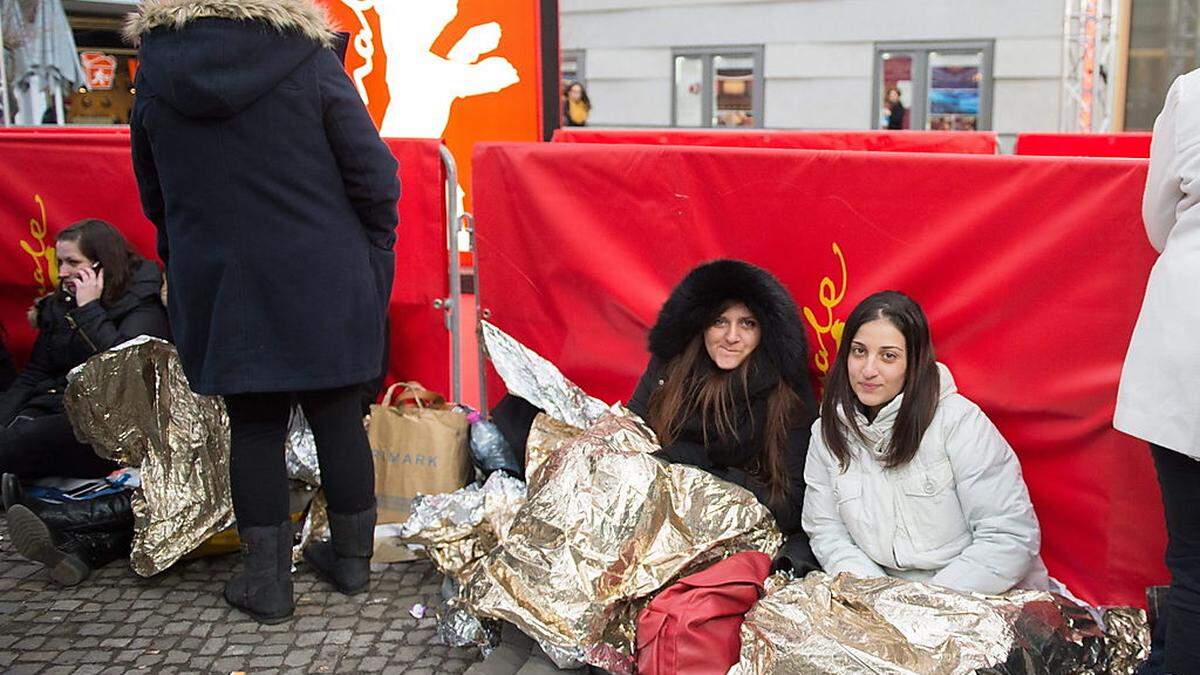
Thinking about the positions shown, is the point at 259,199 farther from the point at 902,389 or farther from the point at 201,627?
the point at 902,389

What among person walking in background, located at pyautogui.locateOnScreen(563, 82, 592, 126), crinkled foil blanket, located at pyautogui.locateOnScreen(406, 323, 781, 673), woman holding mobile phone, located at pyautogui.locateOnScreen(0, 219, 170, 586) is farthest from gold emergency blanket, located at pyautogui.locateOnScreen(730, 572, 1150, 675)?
person walking in background, located at pyautogui.locateOnScreen(563, 82, 592, 126)

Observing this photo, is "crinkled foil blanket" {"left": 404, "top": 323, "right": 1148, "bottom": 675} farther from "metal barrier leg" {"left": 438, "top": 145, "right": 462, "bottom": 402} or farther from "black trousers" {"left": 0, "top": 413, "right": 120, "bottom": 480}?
"black trousers" {"left": 0, "top": 413, "right": 120, "bottom": 480}

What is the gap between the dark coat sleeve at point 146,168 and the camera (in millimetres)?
3242

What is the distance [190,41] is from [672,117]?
13816 millimetres

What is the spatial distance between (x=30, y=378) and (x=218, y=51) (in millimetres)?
2217

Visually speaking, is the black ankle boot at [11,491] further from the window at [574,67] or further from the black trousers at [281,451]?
the window at [574,67]

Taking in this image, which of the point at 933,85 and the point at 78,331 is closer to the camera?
the point at 78,331

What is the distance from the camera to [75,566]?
377 cm

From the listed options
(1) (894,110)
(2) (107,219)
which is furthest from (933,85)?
(2) (107,219)

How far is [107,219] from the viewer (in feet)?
16.3

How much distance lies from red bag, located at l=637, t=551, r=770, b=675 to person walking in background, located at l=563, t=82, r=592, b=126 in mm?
13302

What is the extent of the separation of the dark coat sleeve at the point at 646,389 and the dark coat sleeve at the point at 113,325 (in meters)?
1.88

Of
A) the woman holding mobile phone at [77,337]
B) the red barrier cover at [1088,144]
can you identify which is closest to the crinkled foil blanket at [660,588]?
the woman holding mobile phone at [77,337]

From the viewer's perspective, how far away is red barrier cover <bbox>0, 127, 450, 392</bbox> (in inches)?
174
